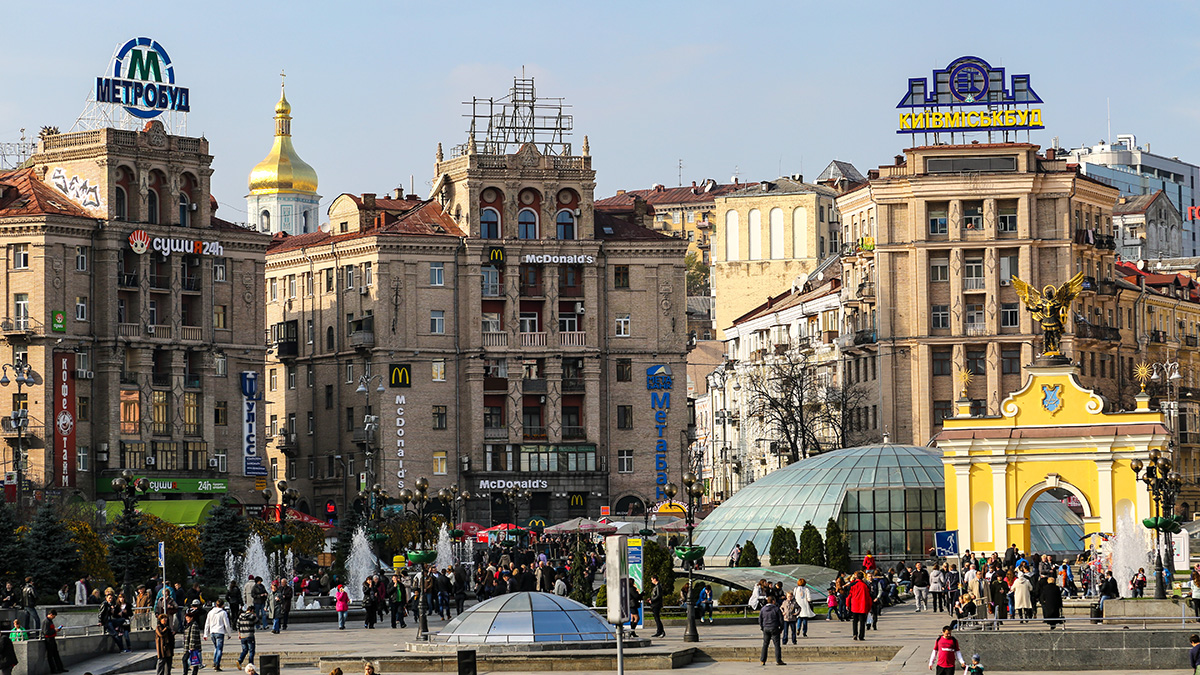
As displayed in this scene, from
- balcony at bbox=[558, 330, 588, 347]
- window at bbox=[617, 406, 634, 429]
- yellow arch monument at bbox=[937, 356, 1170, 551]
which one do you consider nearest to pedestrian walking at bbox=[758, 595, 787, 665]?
yellow arch monument at bbox=[937, 356, 1170, 551]

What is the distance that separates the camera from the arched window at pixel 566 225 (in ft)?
385

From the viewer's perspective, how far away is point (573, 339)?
116 m

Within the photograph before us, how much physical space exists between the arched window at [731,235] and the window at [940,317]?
143 feet

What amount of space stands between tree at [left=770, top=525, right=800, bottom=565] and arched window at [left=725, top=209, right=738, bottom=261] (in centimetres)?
8742

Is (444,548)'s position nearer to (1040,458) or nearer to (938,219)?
(1040,458)

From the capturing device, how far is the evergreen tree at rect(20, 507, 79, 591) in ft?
215

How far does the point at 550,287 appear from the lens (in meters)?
116

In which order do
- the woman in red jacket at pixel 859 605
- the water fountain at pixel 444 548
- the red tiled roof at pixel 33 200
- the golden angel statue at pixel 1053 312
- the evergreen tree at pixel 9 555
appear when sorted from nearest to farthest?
the woman in red jacket at pixel 859 605 → the evergreen tree at pixel 9 555 → the golden angel statue at pixel 1053 312 → the water fountain at pixel 444 548 → the red tiled roof at pixel 33 200

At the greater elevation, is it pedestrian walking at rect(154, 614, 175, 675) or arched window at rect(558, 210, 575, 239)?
arched window at rect(558, 210, 575, 239)

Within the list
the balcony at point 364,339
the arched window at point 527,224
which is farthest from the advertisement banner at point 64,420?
the arched window at point 527,224

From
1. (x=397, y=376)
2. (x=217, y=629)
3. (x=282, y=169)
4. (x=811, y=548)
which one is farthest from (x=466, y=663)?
(x=282, y=169)

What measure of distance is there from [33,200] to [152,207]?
5973 millimetres

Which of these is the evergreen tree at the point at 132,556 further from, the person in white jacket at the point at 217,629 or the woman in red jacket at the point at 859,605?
the woman in red jacket at the point at 859,605

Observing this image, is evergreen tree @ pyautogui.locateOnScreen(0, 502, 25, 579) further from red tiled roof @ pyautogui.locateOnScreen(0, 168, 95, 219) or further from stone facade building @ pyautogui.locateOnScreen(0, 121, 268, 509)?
red tiled roof @ pyautogui.locateOnScreen(0, 168, 95, 219)
